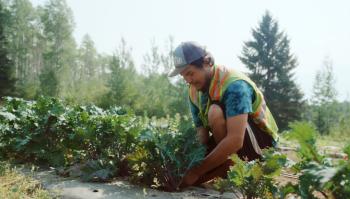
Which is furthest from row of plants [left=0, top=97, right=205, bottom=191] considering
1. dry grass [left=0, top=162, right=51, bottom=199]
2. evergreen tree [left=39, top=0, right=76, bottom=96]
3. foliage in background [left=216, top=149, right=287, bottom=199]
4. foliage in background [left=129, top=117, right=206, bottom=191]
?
evergreen tree [left=39, top=0, right=76, bottom=96]

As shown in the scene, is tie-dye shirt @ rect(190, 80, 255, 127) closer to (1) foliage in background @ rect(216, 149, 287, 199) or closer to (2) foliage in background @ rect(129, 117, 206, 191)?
(2) foliage in background @ rect(129, 117, 206, 191)

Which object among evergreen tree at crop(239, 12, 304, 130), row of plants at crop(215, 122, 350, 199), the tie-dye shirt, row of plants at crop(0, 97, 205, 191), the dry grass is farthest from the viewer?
evergreen tree at crop(239, 12, 304, 130)

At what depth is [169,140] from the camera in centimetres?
314

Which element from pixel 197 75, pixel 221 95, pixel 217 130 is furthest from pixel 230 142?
pixel 197 75

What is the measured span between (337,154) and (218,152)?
550 cm

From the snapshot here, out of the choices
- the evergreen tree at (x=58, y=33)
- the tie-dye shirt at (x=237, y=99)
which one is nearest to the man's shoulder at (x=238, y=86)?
the tie-dye shirt at (x=237, y=99)

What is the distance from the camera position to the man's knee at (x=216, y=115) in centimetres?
319

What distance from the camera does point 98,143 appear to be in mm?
3660

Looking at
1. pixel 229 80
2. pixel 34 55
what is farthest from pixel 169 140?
pixel 34 55

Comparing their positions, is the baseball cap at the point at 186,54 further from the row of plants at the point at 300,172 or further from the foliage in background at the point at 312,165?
the foliage in background at the point at 312,165

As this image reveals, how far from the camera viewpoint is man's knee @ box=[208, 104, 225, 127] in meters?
3.19

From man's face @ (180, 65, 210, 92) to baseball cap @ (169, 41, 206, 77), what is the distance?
5 centimetres

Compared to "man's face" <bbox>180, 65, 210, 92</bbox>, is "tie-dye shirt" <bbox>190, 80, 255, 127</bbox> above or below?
below

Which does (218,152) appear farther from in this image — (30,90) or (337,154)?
(30,90)
